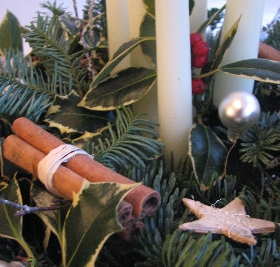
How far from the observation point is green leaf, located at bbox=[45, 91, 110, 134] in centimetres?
42

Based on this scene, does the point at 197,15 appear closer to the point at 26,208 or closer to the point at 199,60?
the point at 199,60

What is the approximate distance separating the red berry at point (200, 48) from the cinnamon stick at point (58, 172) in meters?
0.21

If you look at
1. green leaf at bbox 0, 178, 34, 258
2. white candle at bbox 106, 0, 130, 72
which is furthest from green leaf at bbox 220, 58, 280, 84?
green leaf at bbox 0, 178, 34, 258

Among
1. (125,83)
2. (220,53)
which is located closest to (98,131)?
(125,83)

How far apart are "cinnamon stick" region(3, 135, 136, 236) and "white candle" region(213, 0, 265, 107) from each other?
0.23 metres

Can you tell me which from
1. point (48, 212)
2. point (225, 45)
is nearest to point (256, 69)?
point (225, 45)

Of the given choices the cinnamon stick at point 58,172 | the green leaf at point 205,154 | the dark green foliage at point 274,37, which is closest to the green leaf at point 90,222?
the cinnamon stick at point 58,172

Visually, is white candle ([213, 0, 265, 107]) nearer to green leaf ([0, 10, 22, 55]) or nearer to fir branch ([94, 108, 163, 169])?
fir branch ([94, 108, 163, 169])

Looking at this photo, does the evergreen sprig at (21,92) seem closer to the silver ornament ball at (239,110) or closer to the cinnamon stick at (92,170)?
the cinnamon stick at (92,170)

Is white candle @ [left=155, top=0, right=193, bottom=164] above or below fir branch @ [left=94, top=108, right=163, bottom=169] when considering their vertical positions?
above

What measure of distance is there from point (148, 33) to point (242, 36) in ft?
0.37

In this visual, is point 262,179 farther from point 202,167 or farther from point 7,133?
point 7,133

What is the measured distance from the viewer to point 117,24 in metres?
0.46

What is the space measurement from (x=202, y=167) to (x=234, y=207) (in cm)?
7
